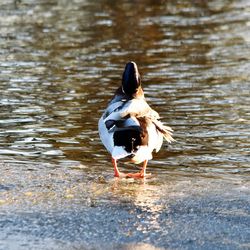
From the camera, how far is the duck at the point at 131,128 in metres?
8.12

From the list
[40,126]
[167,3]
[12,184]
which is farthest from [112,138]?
[167,3]

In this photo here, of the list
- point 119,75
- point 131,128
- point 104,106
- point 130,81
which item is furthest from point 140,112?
point 119,75

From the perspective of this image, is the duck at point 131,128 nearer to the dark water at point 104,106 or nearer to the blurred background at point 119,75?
the dark water at point 104,106

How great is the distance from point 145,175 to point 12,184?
144cm

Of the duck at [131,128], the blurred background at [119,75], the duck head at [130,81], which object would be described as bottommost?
the blurred background at [119,75]

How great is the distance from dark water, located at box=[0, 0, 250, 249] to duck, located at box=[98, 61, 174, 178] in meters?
0.33

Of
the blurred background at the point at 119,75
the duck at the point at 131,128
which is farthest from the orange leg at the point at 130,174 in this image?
the blurred background at the point at 119,75

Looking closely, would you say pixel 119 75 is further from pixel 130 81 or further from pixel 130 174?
pixel 130 174

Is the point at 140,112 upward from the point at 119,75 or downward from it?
upward

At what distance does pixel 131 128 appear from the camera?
26.6 ft

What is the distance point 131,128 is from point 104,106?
4.82 m

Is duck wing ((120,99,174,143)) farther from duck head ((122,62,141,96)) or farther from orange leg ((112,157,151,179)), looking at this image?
orange leg ((112,157,151,179))

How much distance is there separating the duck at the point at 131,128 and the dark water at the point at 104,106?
A: 325 millimetres

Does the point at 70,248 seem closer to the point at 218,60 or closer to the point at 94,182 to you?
the point at 94,182
